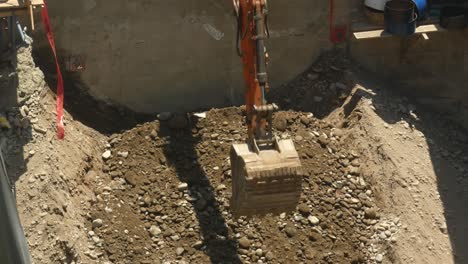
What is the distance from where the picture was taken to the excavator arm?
11.3 meters

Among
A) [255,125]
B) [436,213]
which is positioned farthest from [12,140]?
[436,213]

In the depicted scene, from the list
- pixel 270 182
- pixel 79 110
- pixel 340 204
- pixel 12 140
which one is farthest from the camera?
pixel 79 110

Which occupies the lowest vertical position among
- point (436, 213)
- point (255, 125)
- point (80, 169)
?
point (436, 213)

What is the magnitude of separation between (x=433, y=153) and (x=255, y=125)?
168 inches

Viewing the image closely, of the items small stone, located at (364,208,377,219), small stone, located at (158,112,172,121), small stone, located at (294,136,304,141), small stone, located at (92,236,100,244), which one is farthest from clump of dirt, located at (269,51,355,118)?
small stone, located at (92,236,100,244)

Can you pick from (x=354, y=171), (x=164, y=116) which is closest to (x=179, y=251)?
(x=164, y=116)

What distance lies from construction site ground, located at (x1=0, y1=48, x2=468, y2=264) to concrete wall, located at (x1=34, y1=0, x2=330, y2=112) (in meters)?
0.49

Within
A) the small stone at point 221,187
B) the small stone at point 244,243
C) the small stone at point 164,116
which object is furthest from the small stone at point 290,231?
the small stone at point 164,116

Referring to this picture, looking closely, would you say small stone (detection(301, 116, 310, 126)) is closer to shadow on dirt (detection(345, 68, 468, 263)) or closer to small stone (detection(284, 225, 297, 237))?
shadow on dirt (detection(345, 68, 468, 263))

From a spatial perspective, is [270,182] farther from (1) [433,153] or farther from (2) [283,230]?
(1) [433,153]

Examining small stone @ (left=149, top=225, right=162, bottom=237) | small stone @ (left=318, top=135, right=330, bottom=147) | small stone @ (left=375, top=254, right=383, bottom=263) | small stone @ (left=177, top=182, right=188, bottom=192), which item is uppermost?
small stone @ (left=318, top=135, right=330, bottom=147)

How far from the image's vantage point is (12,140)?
13.0m

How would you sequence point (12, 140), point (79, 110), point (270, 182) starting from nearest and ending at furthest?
point (270, 182), point (12, 140), point (79, 110)

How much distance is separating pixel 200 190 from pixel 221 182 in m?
0.34
